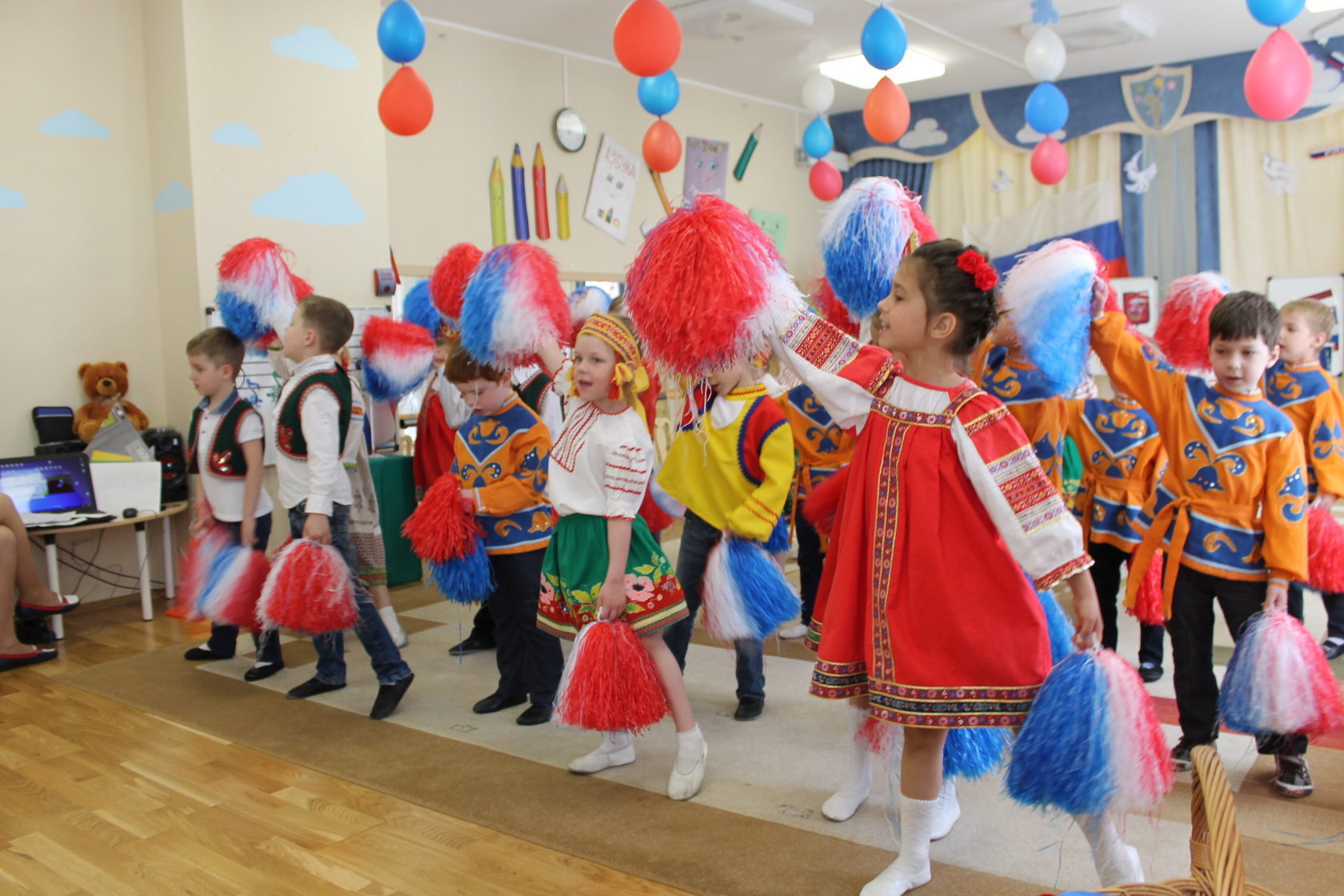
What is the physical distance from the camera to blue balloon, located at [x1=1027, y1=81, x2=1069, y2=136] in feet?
20.3

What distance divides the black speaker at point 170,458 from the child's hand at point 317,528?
1.99 m

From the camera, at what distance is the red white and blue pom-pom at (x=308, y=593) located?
10.4 feet

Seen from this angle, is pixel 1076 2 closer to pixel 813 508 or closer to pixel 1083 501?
pixel 1083 501

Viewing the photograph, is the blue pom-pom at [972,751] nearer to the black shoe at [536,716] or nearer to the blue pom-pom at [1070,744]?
the blue pom-pom at [1070,744]

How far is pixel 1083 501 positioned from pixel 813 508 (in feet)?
5.28

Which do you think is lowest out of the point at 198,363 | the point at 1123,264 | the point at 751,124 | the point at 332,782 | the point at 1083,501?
the point at 332,782

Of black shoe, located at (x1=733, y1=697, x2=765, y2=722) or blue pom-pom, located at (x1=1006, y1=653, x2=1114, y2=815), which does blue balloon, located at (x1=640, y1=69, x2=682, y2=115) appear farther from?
blue pom-pom, located at (x1=1006, y1=653, x2=1114, y2=815)

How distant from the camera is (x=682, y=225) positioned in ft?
6.07

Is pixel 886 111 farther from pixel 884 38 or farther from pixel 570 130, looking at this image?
pixel 570 130

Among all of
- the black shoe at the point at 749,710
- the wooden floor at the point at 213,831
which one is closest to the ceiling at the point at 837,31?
the black shoe at the point at 749,710

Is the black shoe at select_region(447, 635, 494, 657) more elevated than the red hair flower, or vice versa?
the red hair flower

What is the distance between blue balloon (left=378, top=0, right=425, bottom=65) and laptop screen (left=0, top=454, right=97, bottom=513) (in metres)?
2.26

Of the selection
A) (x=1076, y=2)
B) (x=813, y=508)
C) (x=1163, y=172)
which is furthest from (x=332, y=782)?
(x=1163, y=172)

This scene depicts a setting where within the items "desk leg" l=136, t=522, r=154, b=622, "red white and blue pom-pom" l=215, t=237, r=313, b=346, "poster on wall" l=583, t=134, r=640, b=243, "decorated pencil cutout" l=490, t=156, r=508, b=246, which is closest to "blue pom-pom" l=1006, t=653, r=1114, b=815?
"red white and blue pom-pom" l=215, t=237, r=313, b=346
